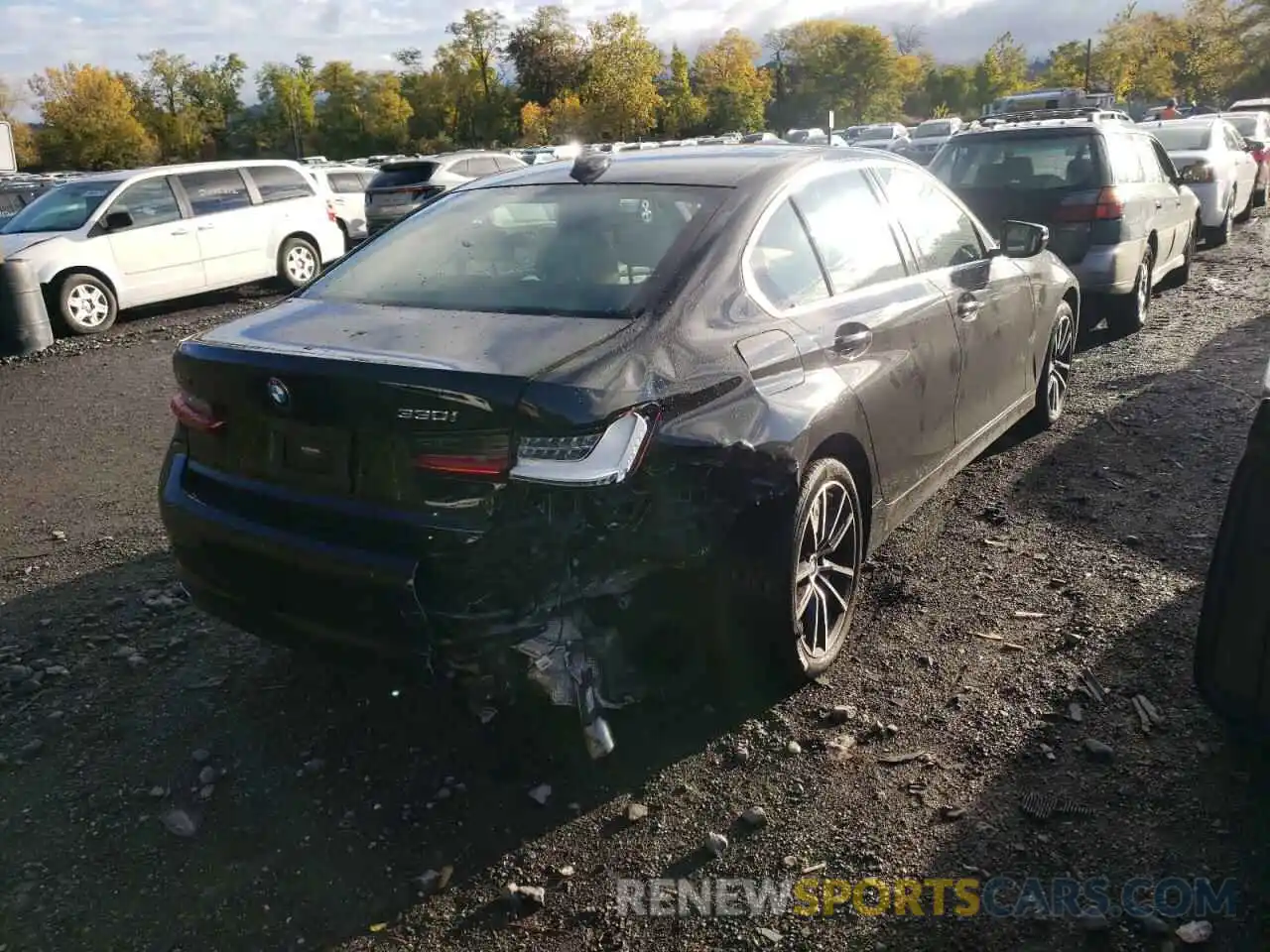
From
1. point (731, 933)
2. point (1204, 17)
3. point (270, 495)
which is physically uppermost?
point (1204, 17)

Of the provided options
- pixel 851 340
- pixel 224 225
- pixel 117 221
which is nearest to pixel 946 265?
pixel 851 340

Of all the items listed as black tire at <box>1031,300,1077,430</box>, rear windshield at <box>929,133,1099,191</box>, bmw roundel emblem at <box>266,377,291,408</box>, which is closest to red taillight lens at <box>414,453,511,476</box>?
bmw roundel emblem at <box>266,377,291,408</box>

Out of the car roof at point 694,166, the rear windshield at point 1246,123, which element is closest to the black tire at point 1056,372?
the car roof at point 694,166

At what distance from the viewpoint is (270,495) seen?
2.96 m

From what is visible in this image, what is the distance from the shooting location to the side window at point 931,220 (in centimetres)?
430

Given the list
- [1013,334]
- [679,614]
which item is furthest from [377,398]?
[1013,334]

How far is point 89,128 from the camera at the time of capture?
2534 inches

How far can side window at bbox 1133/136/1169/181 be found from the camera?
8.47 meters

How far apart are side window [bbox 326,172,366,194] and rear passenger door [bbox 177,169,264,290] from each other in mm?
5051

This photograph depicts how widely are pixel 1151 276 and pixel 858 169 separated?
19.1ft

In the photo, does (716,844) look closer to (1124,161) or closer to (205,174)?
(1124,161)

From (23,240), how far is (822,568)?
11.2 meters

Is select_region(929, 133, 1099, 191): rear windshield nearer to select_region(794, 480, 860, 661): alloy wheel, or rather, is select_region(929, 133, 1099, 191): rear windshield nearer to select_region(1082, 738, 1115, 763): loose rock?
select_region(794, 480, 860, 661): alloy wheel

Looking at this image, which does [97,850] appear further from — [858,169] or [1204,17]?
[1204,17]
